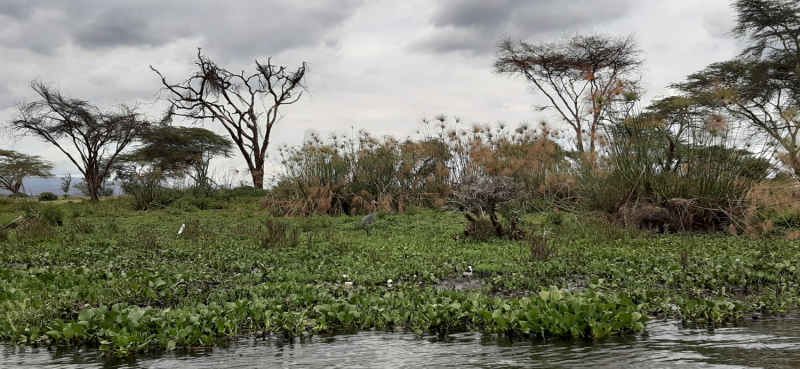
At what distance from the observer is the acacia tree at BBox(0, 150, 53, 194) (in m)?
35.5

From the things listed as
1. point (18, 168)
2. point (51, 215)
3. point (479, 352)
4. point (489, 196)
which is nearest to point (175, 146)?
point (18, 168)

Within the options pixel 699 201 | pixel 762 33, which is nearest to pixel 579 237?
pixel 699 201

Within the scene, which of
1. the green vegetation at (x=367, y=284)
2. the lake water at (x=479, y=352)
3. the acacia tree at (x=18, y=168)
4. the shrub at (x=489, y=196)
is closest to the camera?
the lake water at (x=479, y=352)

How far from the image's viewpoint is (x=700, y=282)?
17.1ft

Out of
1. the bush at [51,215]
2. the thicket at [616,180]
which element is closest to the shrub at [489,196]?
the thicket at [616,180]

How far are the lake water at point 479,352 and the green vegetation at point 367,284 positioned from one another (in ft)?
0.46

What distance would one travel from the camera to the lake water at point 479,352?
309 centimetres

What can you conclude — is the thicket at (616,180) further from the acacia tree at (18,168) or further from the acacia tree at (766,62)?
the acacia tree at (18,168)

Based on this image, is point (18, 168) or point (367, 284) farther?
point (18, 168)

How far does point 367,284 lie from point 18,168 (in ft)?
122

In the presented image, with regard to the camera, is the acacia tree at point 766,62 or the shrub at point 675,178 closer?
the shrub at point 675,178

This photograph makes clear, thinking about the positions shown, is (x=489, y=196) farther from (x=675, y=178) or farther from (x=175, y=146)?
(x=175, y=146)

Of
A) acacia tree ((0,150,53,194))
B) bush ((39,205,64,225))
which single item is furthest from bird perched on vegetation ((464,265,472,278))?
acacia tree ((0,150,53,194))

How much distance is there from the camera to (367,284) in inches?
217
